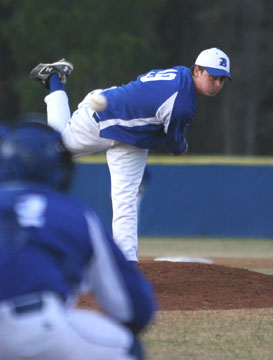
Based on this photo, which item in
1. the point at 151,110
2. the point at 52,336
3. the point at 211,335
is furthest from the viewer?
the point at 151,110

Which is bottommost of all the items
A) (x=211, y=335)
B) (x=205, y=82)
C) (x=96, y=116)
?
(x=211, y=335)

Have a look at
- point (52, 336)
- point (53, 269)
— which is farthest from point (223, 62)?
point (52, 336)

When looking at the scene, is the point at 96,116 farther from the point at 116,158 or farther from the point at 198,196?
the point at 198,196

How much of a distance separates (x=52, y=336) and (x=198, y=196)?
49.1 ft

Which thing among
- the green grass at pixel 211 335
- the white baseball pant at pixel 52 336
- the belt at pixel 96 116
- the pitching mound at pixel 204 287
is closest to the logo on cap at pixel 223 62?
the belt at pixel 96 116

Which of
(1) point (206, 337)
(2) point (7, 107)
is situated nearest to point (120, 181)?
(1) point (206, 337)

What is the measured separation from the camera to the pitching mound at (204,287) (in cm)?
608

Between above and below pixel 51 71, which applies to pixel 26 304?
above

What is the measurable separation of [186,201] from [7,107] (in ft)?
62.0

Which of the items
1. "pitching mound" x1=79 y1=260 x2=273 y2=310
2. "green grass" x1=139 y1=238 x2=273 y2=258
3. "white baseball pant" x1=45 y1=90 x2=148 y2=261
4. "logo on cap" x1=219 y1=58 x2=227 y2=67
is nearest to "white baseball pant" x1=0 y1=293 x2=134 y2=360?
"pitching mound" x1=79 y1=260 x2=273 y2=310

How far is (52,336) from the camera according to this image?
2.42m

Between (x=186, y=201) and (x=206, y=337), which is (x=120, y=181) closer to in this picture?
(x=206, y=337)

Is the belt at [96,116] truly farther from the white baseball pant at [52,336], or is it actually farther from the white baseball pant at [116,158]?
the white baseball pant at [52,336]

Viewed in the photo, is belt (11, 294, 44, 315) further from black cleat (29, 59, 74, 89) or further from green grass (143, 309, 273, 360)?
black cleat (29, 59, 74, 89)
